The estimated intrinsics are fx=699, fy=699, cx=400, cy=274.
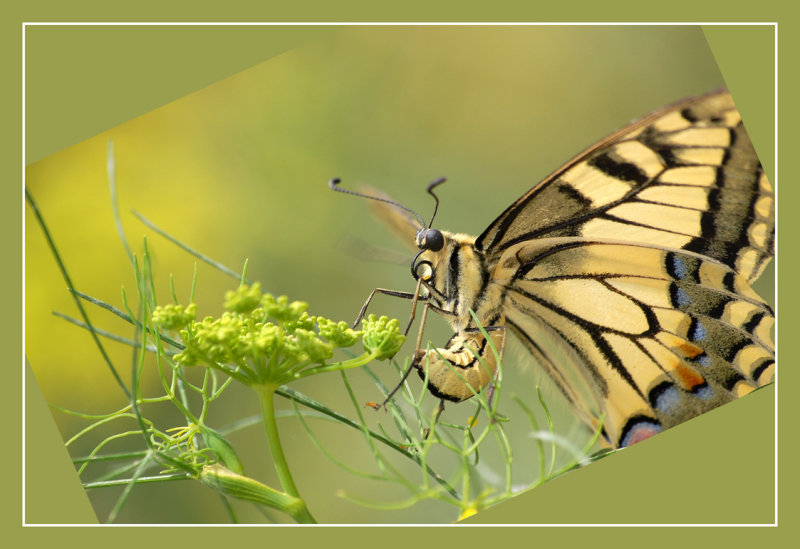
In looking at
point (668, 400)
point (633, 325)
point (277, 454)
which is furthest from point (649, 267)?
point (277, 454)

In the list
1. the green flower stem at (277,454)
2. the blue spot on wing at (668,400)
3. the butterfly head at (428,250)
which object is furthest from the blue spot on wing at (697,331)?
the green flower stem at (277,454)

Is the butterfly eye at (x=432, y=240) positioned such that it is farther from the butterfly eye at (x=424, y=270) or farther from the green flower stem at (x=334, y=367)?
the green flower stem at (x=334, y=367)

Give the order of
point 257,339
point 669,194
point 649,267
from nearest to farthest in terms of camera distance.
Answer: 1. point 257,339
2. point 669,194
3. point 649,267

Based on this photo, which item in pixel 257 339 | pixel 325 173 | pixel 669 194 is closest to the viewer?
pixel 257 339

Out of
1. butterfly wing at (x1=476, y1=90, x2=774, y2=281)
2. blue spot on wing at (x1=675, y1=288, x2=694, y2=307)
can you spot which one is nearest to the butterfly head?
butterfly wing at (x1=476, y1=90, x2=774, y2=281)

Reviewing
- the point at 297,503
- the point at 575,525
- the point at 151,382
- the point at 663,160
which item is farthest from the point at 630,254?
the point at 151,382

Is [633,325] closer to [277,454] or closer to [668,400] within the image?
[668,400]
